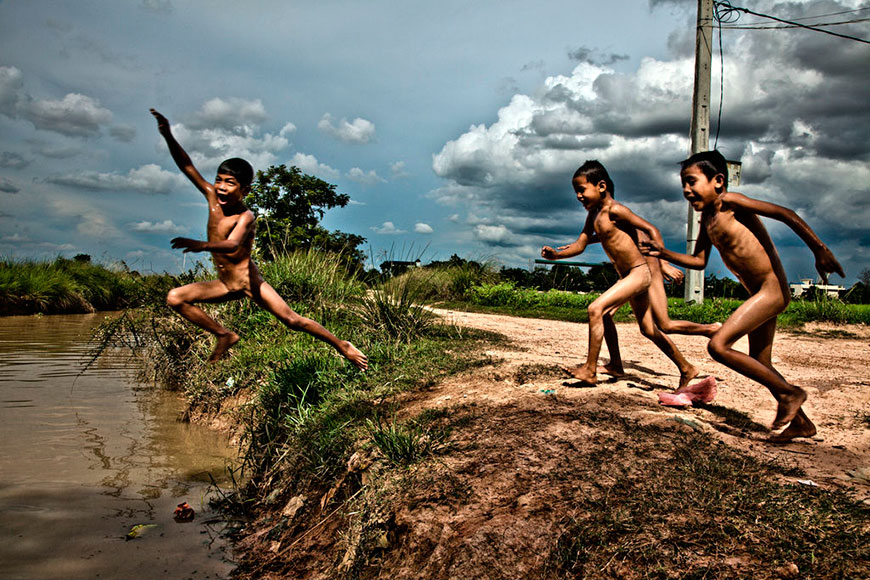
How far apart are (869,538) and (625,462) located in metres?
1.03

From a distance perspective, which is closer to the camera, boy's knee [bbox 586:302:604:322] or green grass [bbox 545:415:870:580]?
green grass [bbox 545:415:870:580]

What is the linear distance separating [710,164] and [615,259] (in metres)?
1.17

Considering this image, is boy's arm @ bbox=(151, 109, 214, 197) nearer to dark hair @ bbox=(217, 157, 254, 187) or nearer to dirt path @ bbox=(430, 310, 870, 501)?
dark hair @ bbox=(217, 157, 254, 187)

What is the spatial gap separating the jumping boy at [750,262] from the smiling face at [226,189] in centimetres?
317

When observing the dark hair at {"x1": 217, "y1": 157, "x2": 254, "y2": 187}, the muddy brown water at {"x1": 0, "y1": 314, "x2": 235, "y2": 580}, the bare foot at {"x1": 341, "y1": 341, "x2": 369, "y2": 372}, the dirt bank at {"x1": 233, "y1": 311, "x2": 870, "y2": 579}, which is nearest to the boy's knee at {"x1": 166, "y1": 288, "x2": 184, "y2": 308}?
the dark hair at {"x1": 217, "y1": 157, "x2": 254, "y2": 187}

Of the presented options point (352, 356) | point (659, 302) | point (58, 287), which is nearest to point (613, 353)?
point (659, 302)

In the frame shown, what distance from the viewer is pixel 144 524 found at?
12.4 ft

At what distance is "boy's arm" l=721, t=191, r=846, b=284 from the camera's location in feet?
11.5

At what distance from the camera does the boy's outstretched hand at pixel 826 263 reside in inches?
137

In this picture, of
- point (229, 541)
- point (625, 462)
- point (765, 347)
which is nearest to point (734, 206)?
point (765, 347)

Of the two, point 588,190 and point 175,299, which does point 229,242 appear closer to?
point 175,299

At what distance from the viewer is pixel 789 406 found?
3.59 meters

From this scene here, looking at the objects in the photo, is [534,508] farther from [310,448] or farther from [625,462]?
[310,448]

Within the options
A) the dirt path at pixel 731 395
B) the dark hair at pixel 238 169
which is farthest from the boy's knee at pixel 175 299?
the dirt path at pixel 731 395
